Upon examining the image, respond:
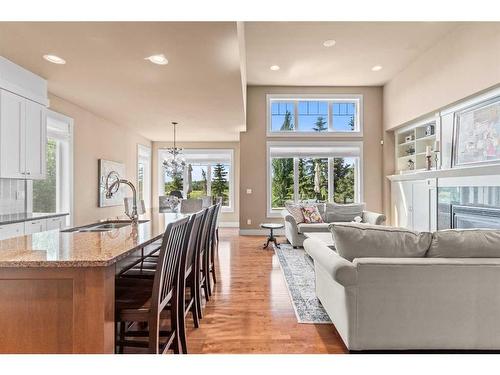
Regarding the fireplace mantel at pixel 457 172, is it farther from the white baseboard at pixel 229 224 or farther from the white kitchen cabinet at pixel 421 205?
the white baseboard at pixel 229 224

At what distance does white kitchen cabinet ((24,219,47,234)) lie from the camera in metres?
3.34

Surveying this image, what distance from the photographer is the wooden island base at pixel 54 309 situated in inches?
47.3

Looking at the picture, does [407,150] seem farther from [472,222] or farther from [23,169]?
[23,169]

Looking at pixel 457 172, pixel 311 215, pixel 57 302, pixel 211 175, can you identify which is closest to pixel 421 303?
pixel 57 302

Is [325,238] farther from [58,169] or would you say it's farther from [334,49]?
[58,169]

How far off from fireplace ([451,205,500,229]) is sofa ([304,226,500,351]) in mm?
2749

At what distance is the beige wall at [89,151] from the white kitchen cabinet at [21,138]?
0.84 m

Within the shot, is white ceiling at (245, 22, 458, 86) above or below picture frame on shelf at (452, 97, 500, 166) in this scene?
above

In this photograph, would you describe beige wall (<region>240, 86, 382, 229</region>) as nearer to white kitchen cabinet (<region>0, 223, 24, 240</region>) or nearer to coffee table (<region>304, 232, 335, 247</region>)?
coffee table (<region>304, 232, 335, 247</region>)

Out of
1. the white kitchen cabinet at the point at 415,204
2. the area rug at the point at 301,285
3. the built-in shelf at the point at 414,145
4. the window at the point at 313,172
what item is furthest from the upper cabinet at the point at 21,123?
the built-in shelf at the point at 414,145

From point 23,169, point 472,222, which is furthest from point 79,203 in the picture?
point 472,222

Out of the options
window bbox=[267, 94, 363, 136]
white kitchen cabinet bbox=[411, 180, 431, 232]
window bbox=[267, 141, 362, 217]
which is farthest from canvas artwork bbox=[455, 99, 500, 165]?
window bbox=[267, 94, 363, 136]

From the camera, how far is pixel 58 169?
4980 mm

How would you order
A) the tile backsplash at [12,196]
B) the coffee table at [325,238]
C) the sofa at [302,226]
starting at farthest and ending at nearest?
the sofa at [302,226], the tile backsplash at [12,196], the coffee table at [325,238]
